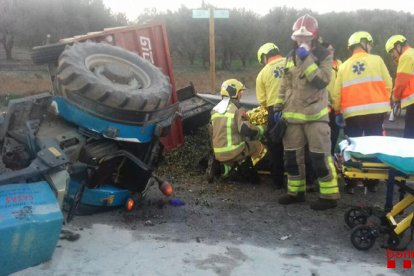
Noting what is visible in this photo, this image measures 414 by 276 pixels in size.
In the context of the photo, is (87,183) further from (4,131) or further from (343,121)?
(343,121)

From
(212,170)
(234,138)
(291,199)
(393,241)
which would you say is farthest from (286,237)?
(212,170)

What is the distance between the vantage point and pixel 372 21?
22172 mm

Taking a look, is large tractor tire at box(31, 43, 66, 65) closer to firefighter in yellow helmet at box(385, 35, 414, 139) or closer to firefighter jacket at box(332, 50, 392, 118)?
firefighter jacket at box(332, 50, 392, 118)

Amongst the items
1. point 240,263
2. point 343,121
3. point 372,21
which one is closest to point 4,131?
point 240,263

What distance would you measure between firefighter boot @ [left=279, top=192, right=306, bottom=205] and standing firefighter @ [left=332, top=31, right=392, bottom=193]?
747 millimetres

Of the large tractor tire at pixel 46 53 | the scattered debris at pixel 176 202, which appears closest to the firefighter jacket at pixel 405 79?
the scattered debris at pixel 176 202

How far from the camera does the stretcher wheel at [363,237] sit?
3916mm

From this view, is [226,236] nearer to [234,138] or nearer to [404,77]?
[234,138]

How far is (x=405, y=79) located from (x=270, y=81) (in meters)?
1.55

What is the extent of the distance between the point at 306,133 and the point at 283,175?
→ 94cm

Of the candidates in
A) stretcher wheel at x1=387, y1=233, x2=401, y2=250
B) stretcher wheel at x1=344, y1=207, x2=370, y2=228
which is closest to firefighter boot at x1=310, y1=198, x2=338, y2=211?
stretcher wheel at x1=344, y1=207, x2=370, y2=228

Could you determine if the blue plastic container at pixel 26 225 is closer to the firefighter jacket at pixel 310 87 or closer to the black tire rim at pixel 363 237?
the black tire rim at pixel 363 237

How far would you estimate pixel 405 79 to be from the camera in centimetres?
583

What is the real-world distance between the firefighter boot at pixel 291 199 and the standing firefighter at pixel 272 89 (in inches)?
22.8
